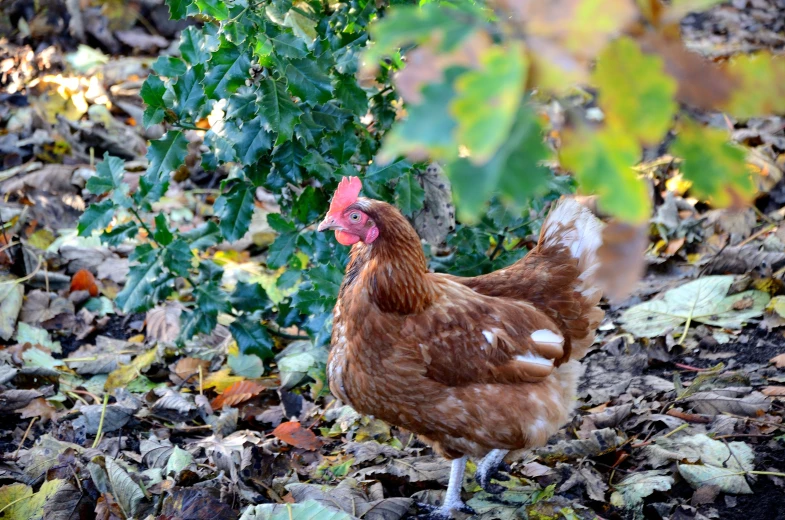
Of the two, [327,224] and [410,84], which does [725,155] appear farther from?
[327,224]

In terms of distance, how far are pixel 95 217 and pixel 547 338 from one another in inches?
83.8

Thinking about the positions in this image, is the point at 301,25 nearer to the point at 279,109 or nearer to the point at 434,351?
the point at 279,109

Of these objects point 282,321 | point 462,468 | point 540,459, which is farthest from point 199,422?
point 540,459

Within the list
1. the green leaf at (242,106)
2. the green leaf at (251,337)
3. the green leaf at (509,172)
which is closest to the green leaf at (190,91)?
the green leaf at (242,106)

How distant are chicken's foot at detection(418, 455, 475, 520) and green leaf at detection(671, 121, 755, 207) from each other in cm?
231

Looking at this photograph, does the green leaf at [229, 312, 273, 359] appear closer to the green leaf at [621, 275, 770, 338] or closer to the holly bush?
the holly bush

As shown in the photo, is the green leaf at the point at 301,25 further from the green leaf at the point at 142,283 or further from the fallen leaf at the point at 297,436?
the fallen leaf at the point at 297,436

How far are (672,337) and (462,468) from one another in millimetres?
1476

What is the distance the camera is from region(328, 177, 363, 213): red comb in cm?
295

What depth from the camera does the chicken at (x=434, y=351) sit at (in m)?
2.91

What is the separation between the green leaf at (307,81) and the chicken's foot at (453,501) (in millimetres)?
1629

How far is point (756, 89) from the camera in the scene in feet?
3.39

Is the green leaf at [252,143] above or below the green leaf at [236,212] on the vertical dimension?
above

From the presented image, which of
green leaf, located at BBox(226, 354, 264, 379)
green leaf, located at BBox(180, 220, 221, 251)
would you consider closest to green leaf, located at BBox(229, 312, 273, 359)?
green leaf, located at BBox(226, 354, 264, 379)
